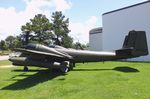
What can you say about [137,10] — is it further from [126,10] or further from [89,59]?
[89,59]

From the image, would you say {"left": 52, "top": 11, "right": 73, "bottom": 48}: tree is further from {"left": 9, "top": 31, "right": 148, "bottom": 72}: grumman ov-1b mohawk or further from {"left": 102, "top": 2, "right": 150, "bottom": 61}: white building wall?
{"left": 9, "top": 31, "right": 148, "bottom": 72}: grumman ov-1b mohawk

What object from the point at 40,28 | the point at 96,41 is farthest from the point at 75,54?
the point at 40,28

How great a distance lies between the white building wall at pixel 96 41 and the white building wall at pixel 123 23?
53.9 feet

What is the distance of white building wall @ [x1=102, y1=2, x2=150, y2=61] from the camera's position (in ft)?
116

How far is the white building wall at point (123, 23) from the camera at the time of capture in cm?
3541

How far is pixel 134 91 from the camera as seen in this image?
11.2 metres

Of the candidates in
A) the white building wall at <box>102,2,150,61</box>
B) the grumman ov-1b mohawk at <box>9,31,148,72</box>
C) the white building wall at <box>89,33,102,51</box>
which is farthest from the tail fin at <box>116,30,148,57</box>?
the white building wall at <box>89,33,102,51</box>

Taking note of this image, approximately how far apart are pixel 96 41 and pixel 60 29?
27279 mm

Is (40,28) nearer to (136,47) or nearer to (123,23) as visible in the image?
(123,23)

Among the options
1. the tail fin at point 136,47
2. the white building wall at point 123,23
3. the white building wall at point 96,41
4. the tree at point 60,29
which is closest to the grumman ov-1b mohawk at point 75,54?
the tail fin at point 136,47

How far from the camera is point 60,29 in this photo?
285 ft

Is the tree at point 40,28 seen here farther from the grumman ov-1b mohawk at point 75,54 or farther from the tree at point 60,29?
the grumman ov-1b mohawk at point 75,54

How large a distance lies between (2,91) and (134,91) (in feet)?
20.8

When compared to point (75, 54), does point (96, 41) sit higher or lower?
higher
